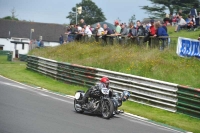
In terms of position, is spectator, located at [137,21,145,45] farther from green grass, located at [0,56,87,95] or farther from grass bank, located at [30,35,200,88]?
green grass, located at [0,56,87,95]

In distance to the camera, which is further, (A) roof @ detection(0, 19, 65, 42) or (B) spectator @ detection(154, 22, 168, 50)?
(A) roof @ detection(0, 19, 65, 42)

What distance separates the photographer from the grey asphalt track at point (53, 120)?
1180cm

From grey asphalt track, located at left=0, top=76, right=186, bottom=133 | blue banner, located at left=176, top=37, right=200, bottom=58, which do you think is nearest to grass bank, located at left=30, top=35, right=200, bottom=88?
blue banner, located at left=176, top=37, right=200, bottom=58

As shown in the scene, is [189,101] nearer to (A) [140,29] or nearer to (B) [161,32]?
(B) [161,32]

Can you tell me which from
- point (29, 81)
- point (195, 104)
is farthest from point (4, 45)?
point (195, 104)

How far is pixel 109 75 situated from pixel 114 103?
6.75m

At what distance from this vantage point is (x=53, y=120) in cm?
1330

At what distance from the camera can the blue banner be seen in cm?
2157

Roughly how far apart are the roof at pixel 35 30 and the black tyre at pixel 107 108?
3311 inches

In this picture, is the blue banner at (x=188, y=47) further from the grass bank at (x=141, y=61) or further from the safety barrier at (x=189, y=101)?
the safety barrier at (x=189, y=101)

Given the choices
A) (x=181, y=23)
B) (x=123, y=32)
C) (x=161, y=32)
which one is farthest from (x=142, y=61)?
(x=181, y=23)

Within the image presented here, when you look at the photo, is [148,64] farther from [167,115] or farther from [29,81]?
[29,81]

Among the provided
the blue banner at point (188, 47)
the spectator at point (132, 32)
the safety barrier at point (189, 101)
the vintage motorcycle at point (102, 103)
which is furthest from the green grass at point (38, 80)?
the safety barrier at point (189, 101)

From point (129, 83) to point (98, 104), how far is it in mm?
5053
